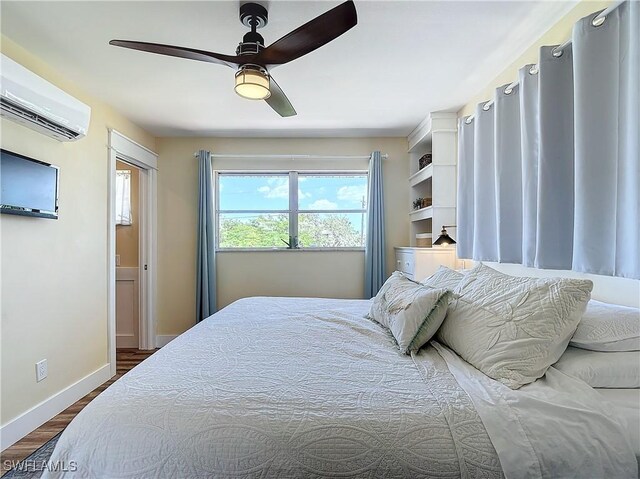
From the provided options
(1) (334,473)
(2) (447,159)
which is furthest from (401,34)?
(1) (334,473)

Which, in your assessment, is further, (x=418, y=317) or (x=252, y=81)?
(x=252, y=81)

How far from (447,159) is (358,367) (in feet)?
8.18

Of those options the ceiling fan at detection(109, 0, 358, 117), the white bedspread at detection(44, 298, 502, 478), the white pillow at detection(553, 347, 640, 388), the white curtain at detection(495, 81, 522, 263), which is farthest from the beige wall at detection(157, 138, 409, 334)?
the white pillow at detection(553, 347, 640, 388)

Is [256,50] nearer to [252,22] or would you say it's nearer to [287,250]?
[252,22]

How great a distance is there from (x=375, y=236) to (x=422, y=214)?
1.82ft

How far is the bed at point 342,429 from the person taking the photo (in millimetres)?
830

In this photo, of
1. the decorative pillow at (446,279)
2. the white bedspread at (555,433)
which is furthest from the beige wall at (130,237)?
the white bedspread at (555,433)

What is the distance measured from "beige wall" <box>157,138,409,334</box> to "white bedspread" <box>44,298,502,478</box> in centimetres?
263

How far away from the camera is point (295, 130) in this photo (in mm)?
3586

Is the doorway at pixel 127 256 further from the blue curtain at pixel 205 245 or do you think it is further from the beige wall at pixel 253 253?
the blue curtain at pixel 205 245

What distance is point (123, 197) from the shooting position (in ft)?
12.8

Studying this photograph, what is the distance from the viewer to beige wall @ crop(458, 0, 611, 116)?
1583 mm

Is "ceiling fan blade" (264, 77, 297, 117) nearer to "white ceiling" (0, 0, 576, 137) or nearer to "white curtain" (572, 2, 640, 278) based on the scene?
"white ceiling" (0, 0, 576, 137)

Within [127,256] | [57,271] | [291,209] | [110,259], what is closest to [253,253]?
[291,209]
